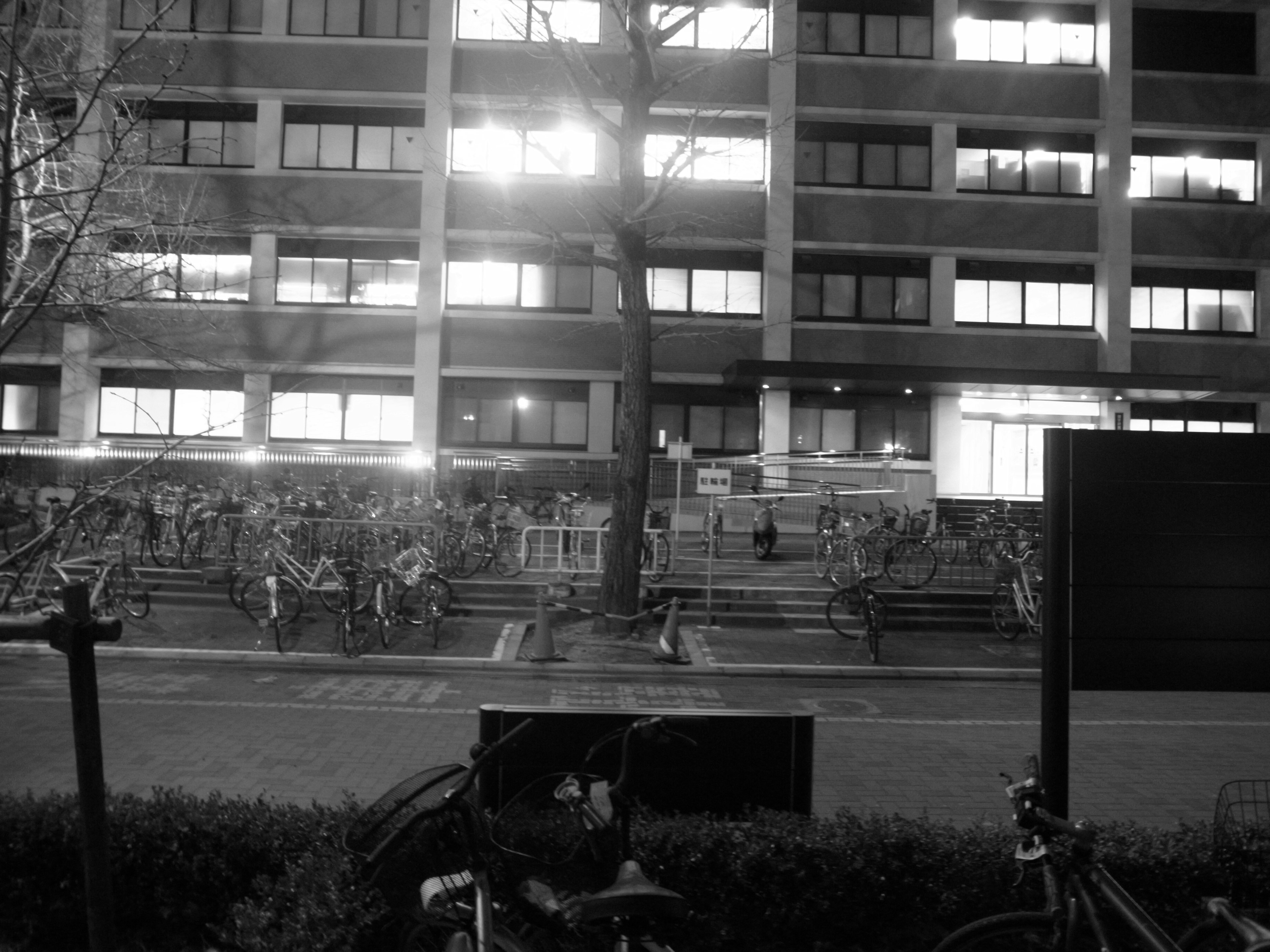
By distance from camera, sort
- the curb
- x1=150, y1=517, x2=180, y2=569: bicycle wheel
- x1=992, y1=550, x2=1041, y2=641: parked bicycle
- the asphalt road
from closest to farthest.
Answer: the asphalt road, the curb, x1=992, y1=550, x2=1041, y2=641: parked bicycle, x1=150, y1=517, x2=180, y2=569: bicycle wheel

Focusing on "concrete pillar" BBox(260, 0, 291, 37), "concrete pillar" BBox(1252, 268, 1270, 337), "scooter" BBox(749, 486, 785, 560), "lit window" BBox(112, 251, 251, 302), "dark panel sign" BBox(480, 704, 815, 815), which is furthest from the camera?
"concrete pillar" BBox(1252, 268, 1270, 337)

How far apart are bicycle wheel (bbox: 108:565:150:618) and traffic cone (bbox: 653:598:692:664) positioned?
289 inches

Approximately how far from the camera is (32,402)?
1150 inches

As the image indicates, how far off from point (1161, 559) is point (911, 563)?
1404 cm

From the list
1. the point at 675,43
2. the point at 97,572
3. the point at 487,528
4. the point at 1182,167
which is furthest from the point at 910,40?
the point at 97,572

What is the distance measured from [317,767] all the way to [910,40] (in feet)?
88.8

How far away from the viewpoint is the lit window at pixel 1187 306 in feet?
96.6

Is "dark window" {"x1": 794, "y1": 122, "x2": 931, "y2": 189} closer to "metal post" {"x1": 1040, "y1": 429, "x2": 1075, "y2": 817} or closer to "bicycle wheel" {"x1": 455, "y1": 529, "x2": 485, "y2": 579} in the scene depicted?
"bicycle wheel" {"x1": 455, "y1": 529, "x2": 485, "y2": 579}

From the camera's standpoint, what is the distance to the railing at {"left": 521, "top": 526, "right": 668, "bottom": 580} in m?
18.2

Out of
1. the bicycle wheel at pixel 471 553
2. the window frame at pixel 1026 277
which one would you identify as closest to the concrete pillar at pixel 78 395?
the bicycle wheel at pixel 471 553

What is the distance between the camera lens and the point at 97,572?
14406mm

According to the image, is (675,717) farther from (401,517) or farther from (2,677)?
(401,517)

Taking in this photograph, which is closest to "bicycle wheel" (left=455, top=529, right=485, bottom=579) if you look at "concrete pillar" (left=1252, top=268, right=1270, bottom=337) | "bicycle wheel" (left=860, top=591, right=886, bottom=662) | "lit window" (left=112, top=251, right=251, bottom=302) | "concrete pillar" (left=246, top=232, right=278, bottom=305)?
"bicycle wheel" (left=860, top=591, right=886, bottom=662)

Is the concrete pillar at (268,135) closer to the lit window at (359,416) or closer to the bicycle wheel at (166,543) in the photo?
the lit window at (359,416)
